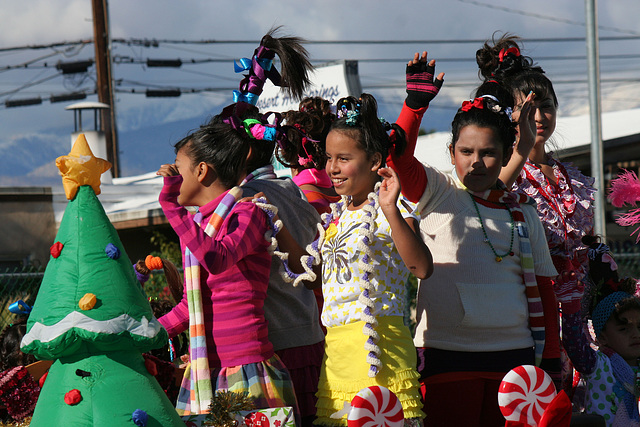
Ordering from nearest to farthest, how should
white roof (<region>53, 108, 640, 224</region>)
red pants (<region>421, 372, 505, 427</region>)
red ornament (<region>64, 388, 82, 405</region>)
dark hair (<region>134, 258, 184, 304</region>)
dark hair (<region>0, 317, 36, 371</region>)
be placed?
red ornament (<region>64, 388, 82, 405</region>) → red pants (<region>421, 372, 505, 427</region>) → dark hair (<region>134, 258, 184, 304</region>) → dark hair (<region>0, 317, 36, 371</region>) → white roof (<region>53, 108, 640, 224</region>)

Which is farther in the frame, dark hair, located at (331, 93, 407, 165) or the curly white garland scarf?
dark hair, located at (331, 93, 407, 165)

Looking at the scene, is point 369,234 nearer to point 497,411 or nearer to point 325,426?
point 325,426

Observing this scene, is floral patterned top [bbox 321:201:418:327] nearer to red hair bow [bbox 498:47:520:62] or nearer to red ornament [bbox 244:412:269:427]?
red ornament [bbox 244:412:269:427]

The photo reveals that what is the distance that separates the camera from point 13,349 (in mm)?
3988

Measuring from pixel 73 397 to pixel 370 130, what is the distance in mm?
1442

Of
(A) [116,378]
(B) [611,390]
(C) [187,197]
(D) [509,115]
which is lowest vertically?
(B) [611,390]

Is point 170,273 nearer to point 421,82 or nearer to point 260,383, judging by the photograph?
point 260,383

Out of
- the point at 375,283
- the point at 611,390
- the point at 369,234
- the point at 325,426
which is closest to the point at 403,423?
the point at 325,426

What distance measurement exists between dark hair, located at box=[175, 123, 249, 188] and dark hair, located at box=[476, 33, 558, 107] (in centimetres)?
133

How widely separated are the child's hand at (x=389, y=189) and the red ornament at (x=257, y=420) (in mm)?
846

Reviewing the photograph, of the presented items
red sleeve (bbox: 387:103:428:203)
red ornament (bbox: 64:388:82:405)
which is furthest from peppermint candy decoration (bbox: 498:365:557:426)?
red ornament (bbox: 64:388:82:405)

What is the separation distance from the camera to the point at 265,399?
2.92 metres

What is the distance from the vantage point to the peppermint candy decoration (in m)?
2.67

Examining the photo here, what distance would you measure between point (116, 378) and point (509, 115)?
6.29 feet
